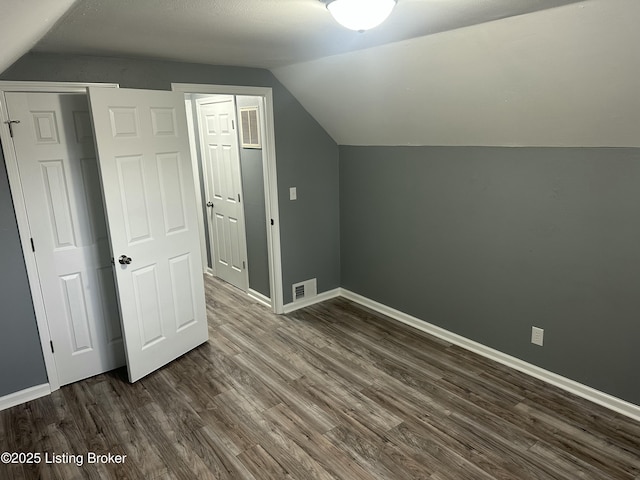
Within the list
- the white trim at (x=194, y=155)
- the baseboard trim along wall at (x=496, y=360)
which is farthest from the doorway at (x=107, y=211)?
the white trim at (x=194, y=155)

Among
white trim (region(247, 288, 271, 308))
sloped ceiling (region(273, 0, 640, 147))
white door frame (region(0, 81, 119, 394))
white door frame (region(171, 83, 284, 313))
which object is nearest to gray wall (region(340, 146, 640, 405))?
sloped ceiling (region(273, 0, 640, 147))

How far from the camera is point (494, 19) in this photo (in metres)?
2.05

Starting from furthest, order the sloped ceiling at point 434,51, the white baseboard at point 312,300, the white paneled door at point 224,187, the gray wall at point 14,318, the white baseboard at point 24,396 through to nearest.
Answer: the white paneled door at point 224,187 → the white baseboard at point 312,300 → the white baseboard at point 24,396 → the gray wall at point 14,318 → the sloped ceiling at point 434,51

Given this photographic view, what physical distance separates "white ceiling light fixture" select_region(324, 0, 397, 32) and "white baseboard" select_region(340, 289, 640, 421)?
2.49 metres

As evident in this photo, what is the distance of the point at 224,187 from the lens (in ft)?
15.0

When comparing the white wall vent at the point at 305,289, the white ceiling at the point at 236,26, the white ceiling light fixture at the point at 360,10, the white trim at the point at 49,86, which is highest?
the white ceiling at the point at 236,26

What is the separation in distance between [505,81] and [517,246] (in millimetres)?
1132

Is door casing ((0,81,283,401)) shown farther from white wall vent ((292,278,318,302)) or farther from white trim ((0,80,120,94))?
white wall vent ((292,278,318,302))

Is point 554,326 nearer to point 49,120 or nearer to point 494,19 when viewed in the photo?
point 494,19

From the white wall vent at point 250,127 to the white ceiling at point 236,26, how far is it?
96 cm

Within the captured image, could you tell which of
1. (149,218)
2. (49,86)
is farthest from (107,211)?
(49,86)

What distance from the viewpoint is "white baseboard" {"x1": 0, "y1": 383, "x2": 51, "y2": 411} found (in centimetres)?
275

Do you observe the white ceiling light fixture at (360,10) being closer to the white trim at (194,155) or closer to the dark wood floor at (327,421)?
the dark wood floor at (327,421)

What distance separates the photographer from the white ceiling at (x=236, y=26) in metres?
1.78
